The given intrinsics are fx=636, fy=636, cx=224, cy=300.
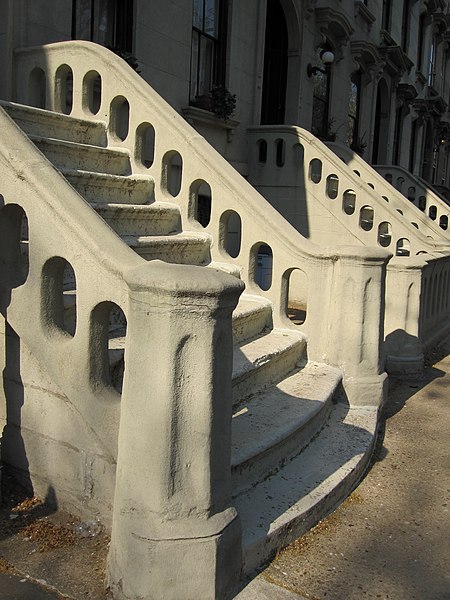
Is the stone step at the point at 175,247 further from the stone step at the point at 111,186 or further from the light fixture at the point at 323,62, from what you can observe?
the light fixture at the point at 323,62

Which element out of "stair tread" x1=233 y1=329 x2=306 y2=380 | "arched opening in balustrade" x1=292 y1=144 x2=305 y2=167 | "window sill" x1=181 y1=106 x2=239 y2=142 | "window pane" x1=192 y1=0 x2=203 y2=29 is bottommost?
"stair tread" x1=233 y1=329 x2=306 y2=380

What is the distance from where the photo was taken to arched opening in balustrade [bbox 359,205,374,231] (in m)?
10.0

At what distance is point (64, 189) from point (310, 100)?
10959 millimetres

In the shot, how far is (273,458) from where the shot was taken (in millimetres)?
3811

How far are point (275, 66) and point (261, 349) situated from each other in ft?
31.8

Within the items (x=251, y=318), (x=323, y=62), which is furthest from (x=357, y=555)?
(x=323, y=62)

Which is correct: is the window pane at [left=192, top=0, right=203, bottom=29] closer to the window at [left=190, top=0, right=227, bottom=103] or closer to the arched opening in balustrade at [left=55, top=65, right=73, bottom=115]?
the window at [left=190, top=0, right=227, bottom=103]

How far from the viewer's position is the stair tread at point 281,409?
372 cm

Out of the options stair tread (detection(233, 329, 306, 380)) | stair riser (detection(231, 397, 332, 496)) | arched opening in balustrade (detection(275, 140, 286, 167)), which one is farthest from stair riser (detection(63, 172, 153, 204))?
arched opening in balustrade (detection(275, 140, 286, 167))

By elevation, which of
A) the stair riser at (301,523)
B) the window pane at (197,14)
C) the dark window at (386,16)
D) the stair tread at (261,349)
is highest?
the dark window at (386,16)

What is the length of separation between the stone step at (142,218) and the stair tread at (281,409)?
185 cm

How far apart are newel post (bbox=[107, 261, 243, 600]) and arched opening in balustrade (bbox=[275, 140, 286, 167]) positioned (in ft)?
26.8

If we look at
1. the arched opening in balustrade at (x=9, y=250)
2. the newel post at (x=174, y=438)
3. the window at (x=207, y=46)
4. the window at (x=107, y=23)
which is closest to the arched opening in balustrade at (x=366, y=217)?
the window at (x=207, y=46)

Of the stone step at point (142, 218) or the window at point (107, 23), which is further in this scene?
the window at point (107, 23)
